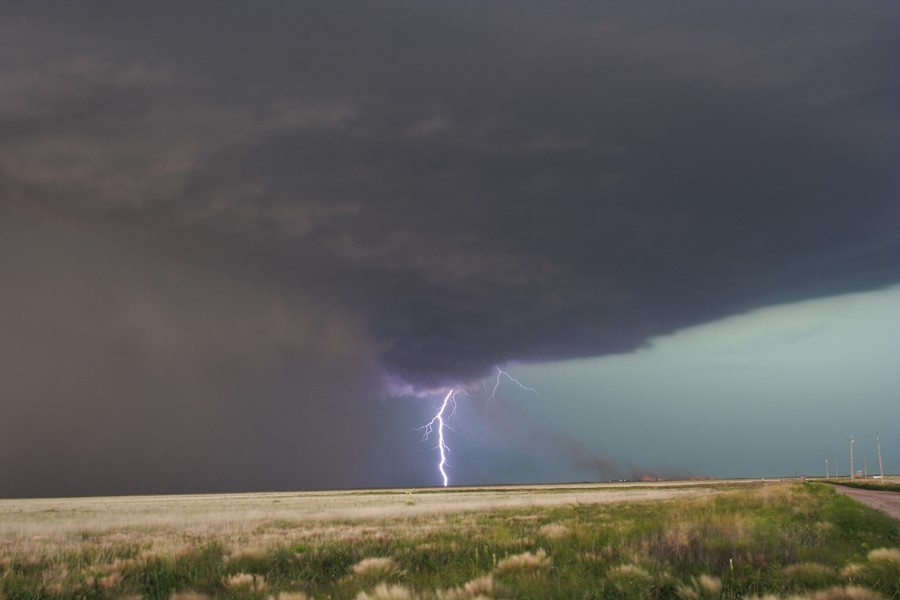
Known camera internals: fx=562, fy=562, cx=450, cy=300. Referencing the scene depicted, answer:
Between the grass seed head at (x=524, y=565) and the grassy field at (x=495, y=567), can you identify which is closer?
the grassy field at (x=495, y=567)

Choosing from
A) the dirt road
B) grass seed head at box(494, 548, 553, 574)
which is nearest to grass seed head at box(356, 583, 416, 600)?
grass seed head at box(494, 548, 553, 574)

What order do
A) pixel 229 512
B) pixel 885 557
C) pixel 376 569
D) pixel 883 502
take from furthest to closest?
pixel 229 512, pixel 883 502, pixel 376 569, pixel 885 557

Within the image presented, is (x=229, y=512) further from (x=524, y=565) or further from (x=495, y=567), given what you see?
(x=524, y=565)

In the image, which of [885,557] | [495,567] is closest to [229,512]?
[495,567]

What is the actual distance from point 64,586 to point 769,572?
1086 cm

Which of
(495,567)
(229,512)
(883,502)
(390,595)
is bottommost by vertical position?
(229,512)

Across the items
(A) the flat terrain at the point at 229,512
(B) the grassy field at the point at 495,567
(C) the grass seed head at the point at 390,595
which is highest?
(C) the grass seed head at the point at 390,595

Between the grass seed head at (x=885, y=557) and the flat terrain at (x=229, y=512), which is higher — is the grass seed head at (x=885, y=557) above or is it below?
above

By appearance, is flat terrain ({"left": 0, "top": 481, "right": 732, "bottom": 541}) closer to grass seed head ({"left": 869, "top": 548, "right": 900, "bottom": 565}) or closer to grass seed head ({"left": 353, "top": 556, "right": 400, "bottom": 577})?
grass seed head ({"left": 353, "top": 556, "right": 400, "bottom": 577})

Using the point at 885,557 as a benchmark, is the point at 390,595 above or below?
above

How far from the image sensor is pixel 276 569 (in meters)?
10.2

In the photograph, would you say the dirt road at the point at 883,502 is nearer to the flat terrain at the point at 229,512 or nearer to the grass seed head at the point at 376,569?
the flat terrain at the point at 229,512

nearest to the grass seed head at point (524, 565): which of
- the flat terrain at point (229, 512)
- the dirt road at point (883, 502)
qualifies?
the flat terrain at point (229, 512)

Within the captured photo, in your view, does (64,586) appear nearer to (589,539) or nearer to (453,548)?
(453,548)
